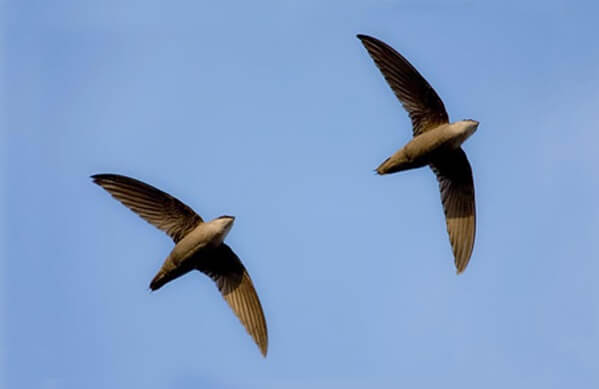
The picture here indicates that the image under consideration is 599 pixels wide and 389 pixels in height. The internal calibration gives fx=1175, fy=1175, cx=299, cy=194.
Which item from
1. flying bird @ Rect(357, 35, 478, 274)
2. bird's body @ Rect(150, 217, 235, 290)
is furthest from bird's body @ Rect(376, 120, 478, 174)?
bird's body @ Rect(150, 217, 235, 290)

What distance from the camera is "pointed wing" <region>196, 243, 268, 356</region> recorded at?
13.3 meters

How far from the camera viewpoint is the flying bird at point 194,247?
1277 centimetres

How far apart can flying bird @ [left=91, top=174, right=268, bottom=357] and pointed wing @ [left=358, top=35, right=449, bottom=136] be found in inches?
92.0

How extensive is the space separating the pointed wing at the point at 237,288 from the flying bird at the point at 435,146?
201 cm

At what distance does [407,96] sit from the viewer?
13133mm

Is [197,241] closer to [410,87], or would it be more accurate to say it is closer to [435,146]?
[435,146]

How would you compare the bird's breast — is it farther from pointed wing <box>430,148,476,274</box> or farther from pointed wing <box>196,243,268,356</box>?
pointed wing <box>430,148,476,274</box>

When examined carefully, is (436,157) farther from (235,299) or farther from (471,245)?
(235,299)

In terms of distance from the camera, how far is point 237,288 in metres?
13.5

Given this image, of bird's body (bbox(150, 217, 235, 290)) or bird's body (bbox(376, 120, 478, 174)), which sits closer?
bird's body (bbox(150, 217, 235, 290))

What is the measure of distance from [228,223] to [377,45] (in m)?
2.57

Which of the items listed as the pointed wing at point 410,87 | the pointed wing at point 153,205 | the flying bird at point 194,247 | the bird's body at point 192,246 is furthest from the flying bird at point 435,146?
the pointed wing at point 153,205

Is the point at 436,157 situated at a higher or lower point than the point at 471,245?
higher

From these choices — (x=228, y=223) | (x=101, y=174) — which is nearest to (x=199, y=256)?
(x=228, y=223)
